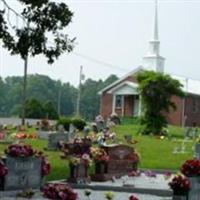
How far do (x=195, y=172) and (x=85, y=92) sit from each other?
333 feet

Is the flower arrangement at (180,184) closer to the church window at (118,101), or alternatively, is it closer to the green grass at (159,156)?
the green grass at (159,156)

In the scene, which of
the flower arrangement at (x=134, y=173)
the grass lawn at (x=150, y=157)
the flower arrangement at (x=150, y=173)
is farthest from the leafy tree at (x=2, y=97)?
the flower arrangement at (x=134, y=173)

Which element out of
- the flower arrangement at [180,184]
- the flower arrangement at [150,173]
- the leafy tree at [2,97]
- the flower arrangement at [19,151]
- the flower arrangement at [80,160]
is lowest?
the flower arrangement at [150,173]

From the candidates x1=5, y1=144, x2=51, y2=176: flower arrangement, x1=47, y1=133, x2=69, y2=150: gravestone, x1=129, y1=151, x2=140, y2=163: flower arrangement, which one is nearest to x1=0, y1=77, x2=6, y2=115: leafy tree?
x1=47, y1=133, x2=69, y2=150: gravestone

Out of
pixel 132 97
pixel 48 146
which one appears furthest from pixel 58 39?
pixel 132 97

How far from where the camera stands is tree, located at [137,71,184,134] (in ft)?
140

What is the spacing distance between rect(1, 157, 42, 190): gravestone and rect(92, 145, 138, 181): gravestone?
317 centimetres

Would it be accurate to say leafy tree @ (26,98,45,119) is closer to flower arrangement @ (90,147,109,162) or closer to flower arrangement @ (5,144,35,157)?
flower arrangement @ (90,147,109,162)

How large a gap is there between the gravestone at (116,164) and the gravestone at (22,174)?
317cm

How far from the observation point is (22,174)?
48.2 ft

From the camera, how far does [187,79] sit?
65312 millimetres

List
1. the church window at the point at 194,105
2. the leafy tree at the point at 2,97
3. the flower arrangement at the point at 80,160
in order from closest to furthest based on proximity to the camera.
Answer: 1. the flower arrangement at the point at 80,160
2. the church window at the point at 194,105
3. the leafy tree at the point at 2,97

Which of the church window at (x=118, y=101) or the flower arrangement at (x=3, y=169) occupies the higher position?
the church window at (x=118, y=101)

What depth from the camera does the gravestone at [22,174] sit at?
14477mm
